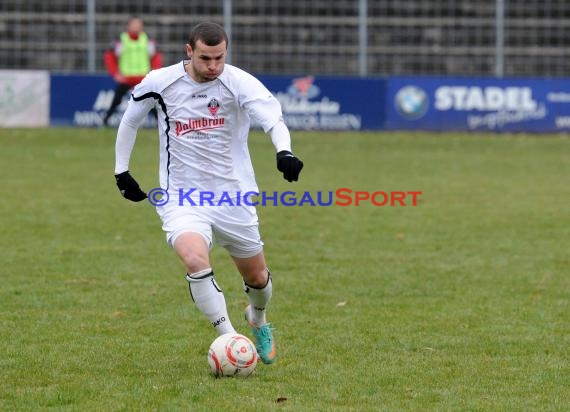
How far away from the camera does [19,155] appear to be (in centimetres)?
2081

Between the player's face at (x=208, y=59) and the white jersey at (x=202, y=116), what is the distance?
0.13 metres

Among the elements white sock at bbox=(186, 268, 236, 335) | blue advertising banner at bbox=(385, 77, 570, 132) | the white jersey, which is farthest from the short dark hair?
blue advertising banner at bbox=(385, 77, 570, 132)

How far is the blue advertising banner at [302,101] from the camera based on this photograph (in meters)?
26.2

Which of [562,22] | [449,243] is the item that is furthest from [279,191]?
[562,22]

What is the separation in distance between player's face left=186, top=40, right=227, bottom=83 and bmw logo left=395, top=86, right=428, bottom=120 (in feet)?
66.2

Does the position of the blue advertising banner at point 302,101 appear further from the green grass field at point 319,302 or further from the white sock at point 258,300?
the white sock at point 258,300

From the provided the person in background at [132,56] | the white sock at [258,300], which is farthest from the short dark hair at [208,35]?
the person in background at [132,56]

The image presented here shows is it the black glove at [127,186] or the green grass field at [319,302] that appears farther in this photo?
the black glove at [127,186]

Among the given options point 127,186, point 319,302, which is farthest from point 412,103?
point 127,186

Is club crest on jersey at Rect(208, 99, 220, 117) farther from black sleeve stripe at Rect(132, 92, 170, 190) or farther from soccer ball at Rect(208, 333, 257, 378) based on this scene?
soccer ball at Rect(208, 333, 257, 378)

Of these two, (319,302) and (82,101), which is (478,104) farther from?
(319,302)

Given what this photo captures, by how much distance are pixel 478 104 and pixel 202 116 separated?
20422mm

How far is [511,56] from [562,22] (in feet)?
5.09

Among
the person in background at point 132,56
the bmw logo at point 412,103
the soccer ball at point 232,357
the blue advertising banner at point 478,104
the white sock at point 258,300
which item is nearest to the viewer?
the soccer ball at point 232,357
